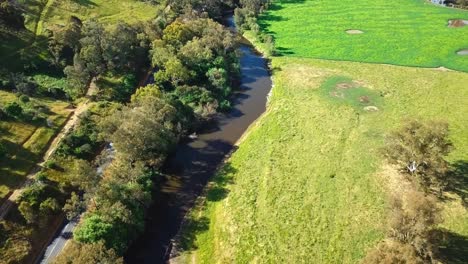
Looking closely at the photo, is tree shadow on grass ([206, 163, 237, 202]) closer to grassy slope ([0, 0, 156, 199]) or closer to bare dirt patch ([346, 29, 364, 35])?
grassy slope ([0, 0, 156, 199])

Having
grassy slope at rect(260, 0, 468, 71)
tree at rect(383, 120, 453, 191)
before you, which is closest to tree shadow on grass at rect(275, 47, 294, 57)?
grassy slope at rect(260, 0, 468, 71)

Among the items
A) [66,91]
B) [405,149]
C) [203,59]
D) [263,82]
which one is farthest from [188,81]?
[405,149]

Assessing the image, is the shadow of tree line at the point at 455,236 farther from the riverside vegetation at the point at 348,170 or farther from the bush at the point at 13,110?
the bush at the point at 13,110

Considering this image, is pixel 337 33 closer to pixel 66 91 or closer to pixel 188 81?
pixel 188 81

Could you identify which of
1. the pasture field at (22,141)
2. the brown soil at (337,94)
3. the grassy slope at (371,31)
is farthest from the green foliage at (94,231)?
the grassy slope at (371,31)

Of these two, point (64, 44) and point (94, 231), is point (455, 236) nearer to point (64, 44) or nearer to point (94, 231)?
point (94, 231)
